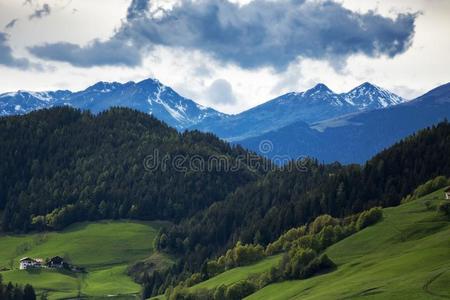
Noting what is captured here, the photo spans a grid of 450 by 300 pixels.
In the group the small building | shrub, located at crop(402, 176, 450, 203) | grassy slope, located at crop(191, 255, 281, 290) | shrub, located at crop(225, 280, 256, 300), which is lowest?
shrub, located at crop(225, 280, 256, 300)

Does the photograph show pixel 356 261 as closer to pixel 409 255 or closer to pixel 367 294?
pixel 409 255

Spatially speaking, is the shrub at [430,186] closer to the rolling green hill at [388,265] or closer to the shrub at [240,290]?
the rolling green hill at [388,265]

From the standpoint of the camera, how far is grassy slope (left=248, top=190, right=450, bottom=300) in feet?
363

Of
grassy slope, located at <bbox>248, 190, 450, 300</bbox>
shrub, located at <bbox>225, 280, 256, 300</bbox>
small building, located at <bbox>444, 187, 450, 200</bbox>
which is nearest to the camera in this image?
grassy slope, located at <bbox>248, 190, 450, 300</bbox>

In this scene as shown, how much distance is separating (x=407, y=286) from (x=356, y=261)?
115 feet

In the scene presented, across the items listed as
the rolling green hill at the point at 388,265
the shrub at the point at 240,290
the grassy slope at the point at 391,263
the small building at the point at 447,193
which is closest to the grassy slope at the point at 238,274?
the rolling green hill at the point at 388,265

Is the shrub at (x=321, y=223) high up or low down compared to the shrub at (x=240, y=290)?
up

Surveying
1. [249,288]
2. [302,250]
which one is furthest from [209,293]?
[302,250]

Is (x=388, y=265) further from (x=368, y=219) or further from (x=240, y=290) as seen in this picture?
(x=368, y=219)

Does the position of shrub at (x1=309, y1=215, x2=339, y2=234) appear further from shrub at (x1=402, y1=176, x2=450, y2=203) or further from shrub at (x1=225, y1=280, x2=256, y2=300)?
shrub at (x1=225, y1=280, x2=256, y2=300)

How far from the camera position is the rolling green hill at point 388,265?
364 feet

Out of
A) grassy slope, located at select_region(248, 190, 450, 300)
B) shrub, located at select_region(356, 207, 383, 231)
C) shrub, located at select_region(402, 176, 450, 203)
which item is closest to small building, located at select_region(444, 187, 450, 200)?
grassy slope, located at select_region(248, 190, 450, 300)

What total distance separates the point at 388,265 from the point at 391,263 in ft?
4.34

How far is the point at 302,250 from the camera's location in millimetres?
157250
